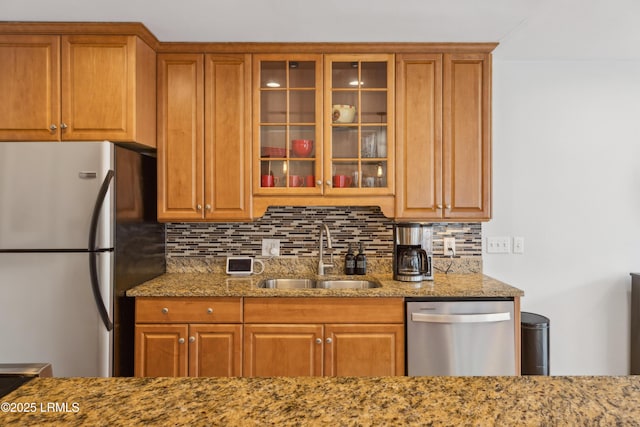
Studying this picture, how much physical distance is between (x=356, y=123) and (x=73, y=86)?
166 centimetres

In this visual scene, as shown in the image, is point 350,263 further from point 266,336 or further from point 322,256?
point 266,336

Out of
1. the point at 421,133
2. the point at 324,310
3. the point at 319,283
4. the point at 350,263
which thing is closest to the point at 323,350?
the point at 324,310

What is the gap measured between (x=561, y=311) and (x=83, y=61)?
3.48 meters

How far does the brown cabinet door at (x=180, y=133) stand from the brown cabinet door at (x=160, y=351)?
2.29ft

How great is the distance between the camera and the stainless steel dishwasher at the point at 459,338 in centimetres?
225

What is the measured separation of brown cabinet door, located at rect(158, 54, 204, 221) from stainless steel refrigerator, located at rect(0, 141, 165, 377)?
46 cm

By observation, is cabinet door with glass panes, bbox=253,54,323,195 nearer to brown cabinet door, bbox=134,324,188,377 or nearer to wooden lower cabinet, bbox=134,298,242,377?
wooden lower cabinet, bbox=134,298,242,377

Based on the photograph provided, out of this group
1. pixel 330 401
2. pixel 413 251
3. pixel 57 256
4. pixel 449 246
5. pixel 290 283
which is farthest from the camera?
pixel 449 246

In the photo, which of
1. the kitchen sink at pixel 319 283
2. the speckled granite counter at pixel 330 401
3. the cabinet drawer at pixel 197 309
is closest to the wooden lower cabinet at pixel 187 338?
the cabinet drawer at pixel 197 309

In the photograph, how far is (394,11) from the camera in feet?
7.18

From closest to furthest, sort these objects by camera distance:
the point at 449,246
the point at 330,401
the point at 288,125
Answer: the point at 330,401
the point at 288,125
the point at 449,246

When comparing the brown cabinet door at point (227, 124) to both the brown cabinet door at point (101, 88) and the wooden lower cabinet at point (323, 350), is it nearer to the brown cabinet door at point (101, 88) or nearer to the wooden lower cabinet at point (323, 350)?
the brown cabinet door at point (101, 88)

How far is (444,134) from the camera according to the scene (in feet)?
8.58

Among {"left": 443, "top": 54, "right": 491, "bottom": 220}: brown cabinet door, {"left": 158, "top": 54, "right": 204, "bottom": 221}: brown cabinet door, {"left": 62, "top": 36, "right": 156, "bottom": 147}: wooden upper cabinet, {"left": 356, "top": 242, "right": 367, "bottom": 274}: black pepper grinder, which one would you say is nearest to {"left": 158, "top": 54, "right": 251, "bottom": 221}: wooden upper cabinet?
{"left": 158, "top": 54, "right": 204, "bottom": 221}: brown cabinet door
